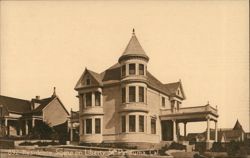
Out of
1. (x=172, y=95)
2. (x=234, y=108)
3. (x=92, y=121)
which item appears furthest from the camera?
(x=172, y=95)

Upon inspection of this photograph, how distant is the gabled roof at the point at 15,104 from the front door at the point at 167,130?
62.2 ft

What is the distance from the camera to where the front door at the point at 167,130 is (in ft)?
121

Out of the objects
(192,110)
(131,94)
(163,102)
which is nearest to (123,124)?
(131,94)

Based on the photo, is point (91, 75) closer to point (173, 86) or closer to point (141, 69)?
point (141, 69)

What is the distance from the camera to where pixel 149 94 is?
33.2m

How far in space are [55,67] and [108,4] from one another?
8944mm

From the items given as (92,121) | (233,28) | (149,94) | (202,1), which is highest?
(202,1)

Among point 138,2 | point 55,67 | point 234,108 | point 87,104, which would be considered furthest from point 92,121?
point 138,2

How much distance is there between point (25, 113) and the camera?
44.2m

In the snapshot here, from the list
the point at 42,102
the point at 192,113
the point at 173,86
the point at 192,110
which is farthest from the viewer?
the point at 42,102

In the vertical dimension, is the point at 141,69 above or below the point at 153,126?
above

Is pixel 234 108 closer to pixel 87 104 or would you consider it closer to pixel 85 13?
pixel 85 13

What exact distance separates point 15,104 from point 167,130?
68.0 feet

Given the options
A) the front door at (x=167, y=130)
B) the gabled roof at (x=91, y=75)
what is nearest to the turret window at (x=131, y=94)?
the gabled roof at (x=91, y=75)
